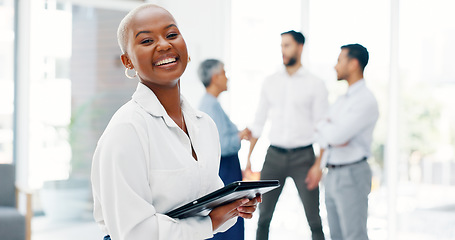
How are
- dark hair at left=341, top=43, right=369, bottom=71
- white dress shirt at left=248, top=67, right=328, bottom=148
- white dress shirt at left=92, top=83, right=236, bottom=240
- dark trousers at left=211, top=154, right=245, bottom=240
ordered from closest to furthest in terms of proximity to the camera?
white dress shirt at left=92, top=83, right=236, bottom=240 < dark trousers at left=211, top=154, right=245, bottom=240 < dark hair at left=341, top=43, right=369, bottom=71 < white dress shirt at left=248, top=67, right=328, bottom=148

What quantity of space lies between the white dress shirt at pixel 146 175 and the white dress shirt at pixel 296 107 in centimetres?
301

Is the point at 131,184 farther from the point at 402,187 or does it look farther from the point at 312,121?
the point at 402,187

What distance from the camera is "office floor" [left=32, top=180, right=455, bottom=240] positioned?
14.2 feet

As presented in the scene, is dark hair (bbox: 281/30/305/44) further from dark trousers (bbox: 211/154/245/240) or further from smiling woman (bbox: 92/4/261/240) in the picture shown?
smiling woman (bbox: 92/4/261/240)

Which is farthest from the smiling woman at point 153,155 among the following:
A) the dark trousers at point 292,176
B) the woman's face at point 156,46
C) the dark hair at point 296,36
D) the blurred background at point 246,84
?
the blurred background at point 246,84

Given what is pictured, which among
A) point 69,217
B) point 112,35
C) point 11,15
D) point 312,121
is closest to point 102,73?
point 112,35

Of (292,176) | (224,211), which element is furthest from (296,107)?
(224,211)

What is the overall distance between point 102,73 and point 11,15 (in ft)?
3.57

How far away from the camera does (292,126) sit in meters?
4.32

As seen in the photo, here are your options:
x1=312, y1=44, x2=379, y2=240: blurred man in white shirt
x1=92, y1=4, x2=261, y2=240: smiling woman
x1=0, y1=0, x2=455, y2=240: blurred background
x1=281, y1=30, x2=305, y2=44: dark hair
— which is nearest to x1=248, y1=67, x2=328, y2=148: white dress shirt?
x1=281, y1=30, x2=305, y2=44: dark hair

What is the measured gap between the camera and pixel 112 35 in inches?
234

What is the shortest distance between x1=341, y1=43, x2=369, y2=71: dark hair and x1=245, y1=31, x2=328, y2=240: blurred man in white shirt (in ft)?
1.40

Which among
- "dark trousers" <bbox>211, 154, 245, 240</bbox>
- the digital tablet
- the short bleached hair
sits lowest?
"dark trousers" <bbox>211, 154, 245, 240</bbox>

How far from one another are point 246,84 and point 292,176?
6.05 feet
